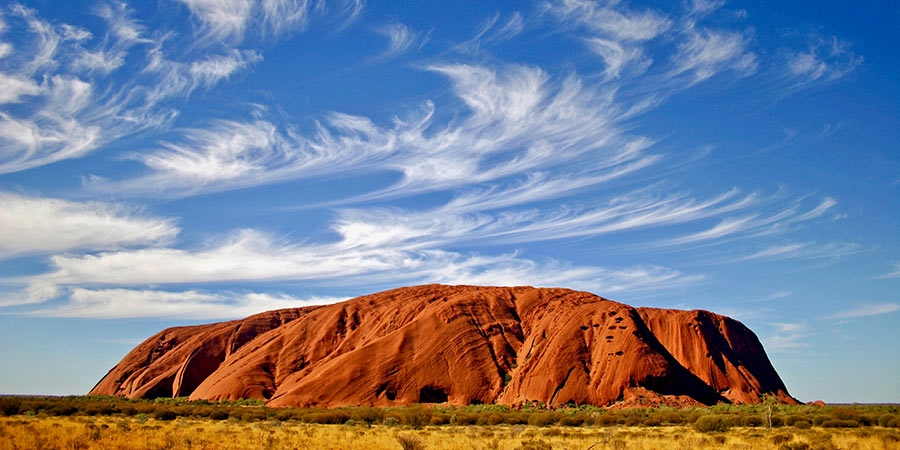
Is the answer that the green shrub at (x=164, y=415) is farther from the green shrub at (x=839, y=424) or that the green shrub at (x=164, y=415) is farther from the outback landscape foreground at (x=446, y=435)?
the green shrub at (x=839, y=424)

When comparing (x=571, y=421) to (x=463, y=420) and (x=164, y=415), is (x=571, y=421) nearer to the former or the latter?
(x=463, y=420)

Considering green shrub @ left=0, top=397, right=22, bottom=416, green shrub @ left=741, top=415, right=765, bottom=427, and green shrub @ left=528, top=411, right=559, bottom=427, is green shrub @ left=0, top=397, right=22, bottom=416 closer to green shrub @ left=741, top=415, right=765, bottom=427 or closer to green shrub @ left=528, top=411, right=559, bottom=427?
green shrub @ left=528, top=411, right=559, bottom=427

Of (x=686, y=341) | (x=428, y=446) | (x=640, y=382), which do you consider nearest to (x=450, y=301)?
(x=640, y=382)

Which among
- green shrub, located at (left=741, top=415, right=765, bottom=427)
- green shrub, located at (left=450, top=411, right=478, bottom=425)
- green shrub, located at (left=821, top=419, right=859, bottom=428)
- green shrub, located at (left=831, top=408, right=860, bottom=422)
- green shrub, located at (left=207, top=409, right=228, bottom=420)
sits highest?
green shrub, located at (left=831, top=408, right=860, bottom=422)

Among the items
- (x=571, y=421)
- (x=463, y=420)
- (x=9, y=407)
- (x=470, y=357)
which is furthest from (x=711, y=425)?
(x=9, y=407)

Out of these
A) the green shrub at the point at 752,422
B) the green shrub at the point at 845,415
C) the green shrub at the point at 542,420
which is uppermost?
the green shrub at the point at 845,415

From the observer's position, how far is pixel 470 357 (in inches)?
2916

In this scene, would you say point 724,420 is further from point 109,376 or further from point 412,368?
point 109,376

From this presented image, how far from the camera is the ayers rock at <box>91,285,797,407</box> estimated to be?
67.3 metres

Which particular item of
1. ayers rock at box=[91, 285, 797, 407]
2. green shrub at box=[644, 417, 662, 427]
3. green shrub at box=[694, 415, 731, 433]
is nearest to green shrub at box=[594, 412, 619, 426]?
green shrub at box=[644, 417, 662, 427]

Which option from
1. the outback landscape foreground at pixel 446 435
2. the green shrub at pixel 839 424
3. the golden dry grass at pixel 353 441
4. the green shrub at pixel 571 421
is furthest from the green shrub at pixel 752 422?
the green shrub at pixel 571 421

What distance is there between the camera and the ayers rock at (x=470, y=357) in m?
67.3

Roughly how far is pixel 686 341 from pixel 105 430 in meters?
79.9

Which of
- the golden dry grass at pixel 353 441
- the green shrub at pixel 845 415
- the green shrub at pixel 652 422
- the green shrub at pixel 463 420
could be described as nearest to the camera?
the golden dry grass at pixel 353 441
